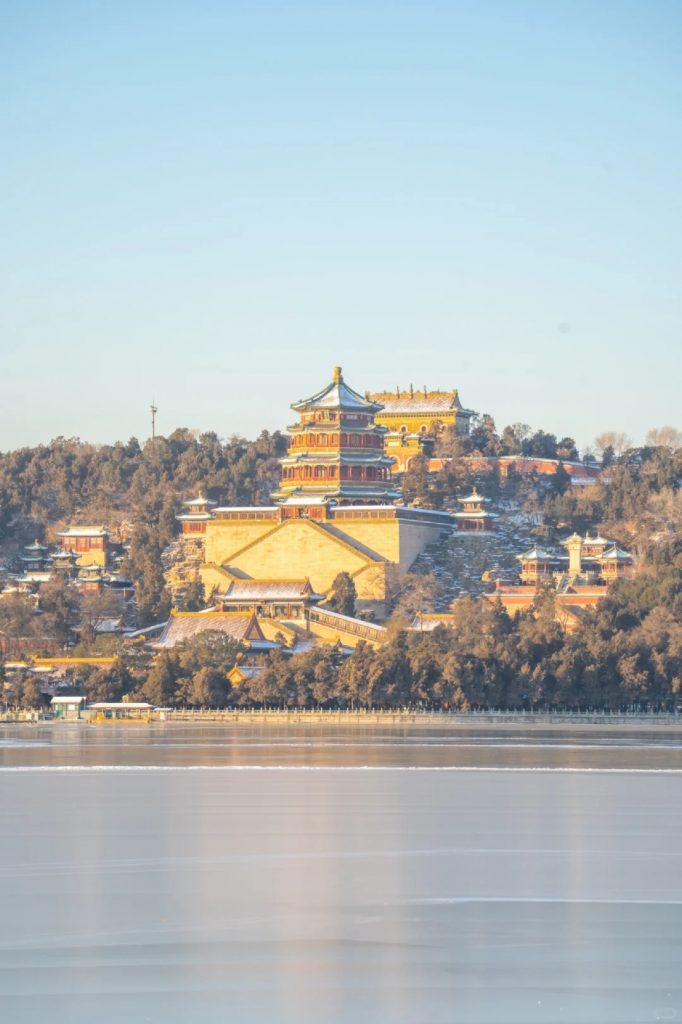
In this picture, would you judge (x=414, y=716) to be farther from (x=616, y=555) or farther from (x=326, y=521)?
(x=616, y=555)

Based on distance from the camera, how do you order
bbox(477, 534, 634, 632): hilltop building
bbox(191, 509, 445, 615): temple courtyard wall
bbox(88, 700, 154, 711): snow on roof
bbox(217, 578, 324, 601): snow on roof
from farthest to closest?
bbox(191, 509, 445, 615): temple courtyard wall
bbox(477, 534, 634, 632): hilltop building
bbox(217, 578, 324, 601): snow on roof
bbox(88, 700, 154, 711): snow on roof

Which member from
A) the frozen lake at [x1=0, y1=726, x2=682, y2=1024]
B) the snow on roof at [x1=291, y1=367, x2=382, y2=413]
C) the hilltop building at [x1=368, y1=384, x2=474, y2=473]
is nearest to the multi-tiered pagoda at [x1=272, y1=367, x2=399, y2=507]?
the snow on roof at [x1=291, y1=367, x2=382, y2=413]

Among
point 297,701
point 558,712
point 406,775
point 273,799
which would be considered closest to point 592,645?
point 558,712

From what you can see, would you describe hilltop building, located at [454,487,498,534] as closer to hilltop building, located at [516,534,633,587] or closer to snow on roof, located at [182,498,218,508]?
hilltop building, located at [516,534,633,587]

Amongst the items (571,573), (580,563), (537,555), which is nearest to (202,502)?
(537,555)

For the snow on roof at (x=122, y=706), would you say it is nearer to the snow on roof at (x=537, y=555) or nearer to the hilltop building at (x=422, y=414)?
the snow on roof at (x=537, y=555)

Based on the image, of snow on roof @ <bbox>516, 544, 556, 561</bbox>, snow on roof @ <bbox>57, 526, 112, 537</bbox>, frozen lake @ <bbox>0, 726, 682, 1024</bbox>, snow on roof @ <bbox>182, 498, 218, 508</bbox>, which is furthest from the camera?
snow on roof @ <bbox>57, 526, 112, 537</bbox>
